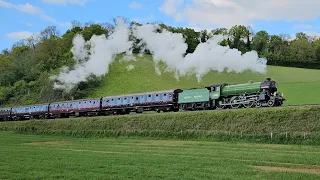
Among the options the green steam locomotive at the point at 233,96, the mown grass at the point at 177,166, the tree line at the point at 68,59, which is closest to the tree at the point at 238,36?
the tree line at the point at 68,59

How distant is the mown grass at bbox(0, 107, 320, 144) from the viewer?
2709 centimetres

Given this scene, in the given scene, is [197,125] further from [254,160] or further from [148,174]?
[148,174]

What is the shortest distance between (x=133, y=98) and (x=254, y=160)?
1099 inches

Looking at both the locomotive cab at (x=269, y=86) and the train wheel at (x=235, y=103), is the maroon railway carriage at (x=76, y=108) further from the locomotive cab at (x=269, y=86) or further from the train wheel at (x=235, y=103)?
the locomotive cab at (x=269, y=86)

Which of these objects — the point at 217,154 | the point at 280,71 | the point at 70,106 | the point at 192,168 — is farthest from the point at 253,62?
the point at 280,71

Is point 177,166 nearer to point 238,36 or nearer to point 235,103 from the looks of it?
point 235,103

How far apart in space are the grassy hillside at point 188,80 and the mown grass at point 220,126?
23.4m

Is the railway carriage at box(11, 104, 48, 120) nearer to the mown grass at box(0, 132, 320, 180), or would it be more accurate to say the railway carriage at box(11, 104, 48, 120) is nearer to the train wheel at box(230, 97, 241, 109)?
the train wheel at box(230, 97, 241, 109)

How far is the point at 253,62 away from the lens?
38.5 metres

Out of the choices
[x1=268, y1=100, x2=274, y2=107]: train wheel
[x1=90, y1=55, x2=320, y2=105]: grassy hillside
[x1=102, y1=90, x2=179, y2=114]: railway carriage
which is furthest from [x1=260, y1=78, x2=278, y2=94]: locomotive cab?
[x1=90, y1=55, x2=320, y2=105]: grassy hillside

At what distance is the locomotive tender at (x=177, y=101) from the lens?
33562 mm

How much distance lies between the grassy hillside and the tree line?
427 centimetres

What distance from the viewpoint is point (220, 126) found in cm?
3123

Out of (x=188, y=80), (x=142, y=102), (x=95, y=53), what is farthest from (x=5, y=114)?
(x=142, y=102)
